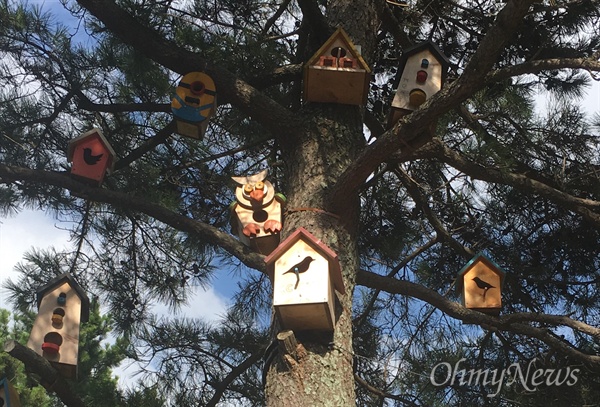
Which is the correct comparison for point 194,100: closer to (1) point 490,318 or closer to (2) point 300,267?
(2) point 300,267

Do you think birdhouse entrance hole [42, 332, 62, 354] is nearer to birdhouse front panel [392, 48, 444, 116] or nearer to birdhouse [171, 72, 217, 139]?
birdhouse [171, 72, 217, 139]

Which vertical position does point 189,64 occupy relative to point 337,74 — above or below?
above

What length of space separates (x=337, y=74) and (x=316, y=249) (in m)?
0.98

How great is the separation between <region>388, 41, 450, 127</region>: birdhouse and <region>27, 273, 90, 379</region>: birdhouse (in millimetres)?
1549

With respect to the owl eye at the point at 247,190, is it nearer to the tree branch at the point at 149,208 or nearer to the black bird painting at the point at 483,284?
the tree branch at the point at 149,208

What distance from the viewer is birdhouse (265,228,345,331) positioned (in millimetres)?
2734

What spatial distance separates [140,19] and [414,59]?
1335 millimetres

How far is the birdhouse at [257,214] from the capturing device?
11.7 feet

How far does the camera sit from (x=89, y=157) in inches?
144

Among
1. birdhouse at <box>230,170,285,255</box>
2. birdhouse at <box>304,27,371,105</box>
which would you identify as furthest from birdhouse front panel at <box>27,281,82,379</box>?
birdhouse at <box>304,27,371,105</box>

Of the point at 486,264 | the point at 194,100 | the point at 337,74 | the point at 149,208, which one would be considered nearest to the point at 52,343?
the point at 149,208

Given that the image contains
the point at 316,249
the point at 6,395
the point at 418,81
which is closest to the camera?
A: the point at 316,249

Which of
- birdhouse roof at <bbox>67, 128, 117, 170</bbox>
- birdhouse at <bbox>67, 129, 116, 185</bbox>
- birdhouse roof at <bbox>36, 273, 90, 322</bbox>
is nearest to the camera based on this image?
birdhouse roof at <bbox>36, 273, 90, 322</bbox>

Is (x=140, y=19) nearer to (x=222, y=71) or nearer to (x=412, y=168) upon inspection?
(x=222, y=71)
